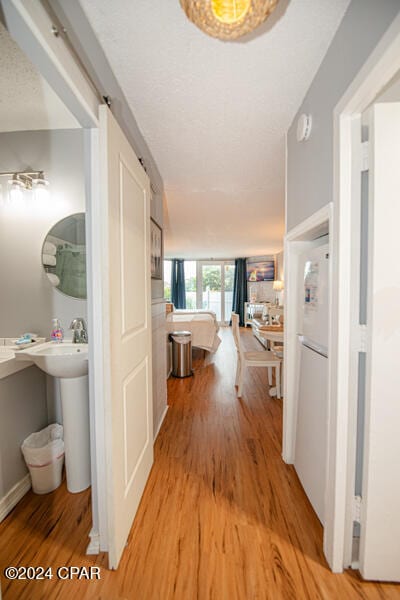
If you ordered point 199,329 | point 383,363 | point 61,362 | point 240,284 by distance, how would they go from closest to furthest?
1. point 383,363
2. point 61,362
3. point 199,329
4. point 240,284

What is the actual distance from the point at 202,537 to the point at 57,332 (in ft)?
4.88

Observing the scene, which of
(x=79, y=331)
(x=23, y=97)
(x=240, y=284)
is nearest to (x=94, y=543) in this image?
(x=79, y=331)

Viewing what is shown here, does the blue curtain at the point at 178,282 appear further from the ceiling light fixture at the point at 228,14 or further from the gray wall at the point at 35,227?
the ceiling light fixture at the point at 228,14

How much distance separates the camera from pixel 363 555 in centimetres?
109

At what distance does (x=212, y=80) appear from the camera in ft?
4.57

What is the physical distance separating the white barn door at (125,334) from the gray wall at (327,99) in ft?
3.33

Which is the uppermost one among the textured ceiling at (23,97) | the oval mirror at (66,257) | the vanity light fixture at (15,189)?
the textured ceiling at (23,97)

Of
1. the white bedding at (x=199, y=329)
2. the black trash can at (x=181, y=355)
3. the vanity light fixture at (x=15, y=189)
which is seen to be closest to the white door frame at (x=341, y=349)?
the vanity light fixture at (x=15, y=189)

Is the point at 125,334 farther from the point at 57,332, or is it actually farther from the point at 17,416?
the point at 17,416

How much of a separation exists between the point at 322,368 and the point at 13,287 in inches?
83.1

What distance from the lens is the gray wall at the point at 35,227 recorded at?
1.75 metres

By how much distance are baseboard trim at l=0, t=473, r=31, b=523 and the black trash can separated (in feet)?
7.46

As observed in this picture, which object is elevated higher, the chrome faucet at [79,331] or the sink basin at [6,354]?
the chrome faucet at [79,331]

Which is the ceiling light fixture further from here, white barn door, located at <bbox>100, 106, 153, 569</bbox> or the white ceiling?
white barn door, located at <bbox>100, 106, 153, 569</bbox>
